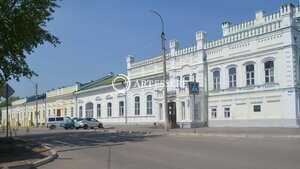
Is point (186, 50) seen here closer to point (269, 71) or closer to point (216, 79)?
point (216, 79)

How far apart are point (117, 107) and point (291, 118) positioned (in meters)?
27.9

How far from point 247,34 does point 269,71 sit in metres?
4.15

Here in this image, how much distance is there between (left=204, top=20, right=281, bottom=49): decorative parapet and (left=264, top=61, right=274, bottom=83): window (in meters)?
2.88

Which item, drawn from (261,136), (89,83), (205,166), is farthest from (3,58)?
(89,83)

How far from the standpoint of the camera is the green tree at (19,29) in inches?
710

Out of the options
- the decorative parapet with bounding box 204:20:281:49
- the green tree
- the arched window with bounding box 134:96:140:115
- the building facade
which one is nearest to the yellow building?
the building facade

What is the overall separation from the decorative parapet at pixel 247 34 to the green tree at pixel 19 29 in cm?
1979

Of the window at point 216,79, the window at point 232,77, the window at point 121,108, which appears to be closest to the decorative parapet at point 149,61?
the window at point 121,108

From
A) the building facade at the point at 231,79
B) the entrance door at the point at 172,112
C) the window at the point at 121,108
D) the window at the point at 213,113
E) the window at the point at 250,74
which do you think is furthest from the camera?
the window at the point at 121,108

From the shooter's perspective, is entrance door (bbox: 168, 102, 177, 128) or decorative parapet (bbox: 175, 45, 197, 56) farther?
entrance door (bbox: 168, 102, 177, 128)

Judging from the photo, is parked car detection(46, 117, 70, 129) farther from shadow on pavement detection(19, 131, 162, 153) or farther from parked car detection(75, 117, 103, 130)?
shadow on pavement detection(19, 131, 162, 153)

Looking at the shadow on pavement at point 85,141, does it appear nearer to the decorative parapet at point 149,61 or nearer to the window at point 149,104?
the decorative parapet at point 149,61

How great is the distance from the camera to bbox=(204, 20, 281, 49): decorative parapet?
32.2 meters

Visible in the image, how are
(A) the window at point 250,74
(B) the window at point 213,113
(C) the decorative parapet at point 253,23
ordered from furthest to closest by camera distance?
(B) the window at point 213,113, (C) the decorative parapet at point 253,23, (A) the window at point 250,74
